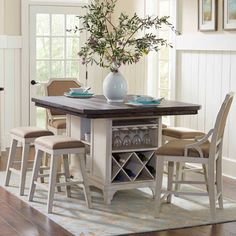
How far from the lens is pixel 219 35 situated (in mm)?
6480

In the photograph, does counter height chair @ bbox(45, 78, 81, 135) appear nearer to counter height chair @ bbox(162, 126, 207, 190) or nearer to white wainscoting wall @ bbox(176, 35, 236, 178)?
counter height chair @ bbox(162, 126, 207, 190)

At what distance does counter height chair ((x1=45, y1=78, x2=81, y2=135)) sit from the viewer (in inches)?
247

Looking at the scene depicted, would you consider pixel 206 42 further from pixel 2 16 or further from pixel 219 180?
pixel 2 16

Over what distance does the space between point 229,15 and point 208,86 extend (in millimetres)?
827

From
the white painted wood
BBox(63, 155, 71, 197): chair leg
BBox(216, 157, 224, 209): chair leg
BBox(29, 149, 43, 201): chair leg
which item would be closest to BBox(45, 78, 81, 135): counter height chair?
BBox(63, 155, 71, 197): chair leg

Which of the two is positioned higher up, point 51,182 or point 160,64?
point 160,64

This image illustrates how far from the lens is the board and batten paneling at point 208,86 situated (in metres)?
6.40

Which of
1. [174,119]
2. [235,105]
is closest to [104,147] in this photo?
[235,105]

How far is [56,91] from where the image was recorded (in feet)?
21.5

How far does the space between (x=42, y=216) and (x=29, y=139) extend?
3.18 feet

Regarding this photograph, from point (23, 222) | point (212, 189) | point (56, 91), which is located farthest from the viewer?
point (56, 91)

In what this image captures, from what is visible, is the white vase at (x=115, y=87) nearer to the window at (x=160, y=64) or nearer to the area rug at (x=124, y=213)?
the area rug at (x=124, y=213)

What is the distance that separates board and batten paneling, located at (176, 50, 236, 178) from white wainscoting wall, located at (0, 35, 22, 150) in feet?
6.89

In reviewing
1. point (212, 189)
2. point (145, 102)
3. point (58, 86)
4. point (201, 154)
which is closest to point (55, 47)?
point (58, 86)
